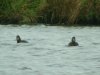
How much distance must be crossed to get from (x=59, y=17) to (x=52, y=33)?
4.88 metres

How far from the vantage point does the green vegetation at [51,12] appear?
3266 cm

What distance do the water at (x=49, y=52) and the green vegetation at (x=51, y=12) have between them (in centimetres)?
241

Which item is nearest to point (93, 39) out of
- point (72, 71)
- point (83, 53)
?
point (83, 53)

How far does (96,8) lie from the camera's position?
33125 millimetres

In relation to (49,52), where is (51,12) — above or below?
above

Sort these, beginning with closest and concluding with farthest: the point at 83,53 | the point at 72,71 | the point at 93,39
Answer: the point at 72,71, the point at 83,53, the point at 93,39

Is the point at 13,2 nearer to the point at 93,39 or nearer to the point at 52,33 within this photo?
the point at 52,33

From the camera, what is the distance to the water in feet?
53.9

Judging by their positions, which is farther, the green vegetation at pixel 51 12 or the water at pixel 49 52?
the green vegetation at pixel 51 12

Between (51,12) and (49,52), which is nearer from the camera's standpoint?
(49,52)

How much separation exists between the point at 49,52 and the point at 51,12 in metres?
12.7

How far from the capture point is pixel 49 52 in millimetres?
Answer: 20594

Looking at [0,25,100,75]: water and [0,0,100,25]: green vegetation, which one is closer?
[0,25,100,75]: water

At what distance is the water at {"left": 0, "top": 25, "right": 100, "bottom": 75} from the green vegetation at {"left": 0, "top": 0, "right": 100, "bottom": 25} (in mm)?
2410
